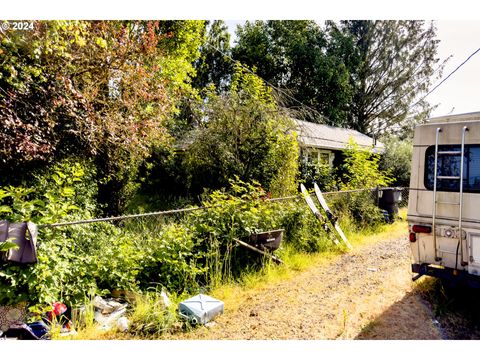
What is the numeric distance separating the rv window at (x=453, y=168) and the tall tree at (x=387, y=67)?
70.1 ft

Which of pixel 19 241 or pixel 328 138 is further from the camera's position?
pixel 328 138

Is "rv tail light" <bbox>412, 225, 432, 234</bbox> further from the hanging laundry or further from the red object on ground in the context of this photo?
the hanging laundry

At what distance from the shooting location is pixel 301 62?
78.0 ft

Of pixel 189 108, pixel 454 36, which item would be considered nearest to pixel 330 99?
pixel 189 108

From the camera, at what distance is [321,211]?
26.2 feet

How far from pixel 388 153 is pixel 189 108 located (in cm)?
1175

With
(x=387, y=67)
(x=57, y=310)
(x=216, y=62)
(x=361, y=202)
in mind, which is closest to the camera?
Answer: (x=57, y=310)

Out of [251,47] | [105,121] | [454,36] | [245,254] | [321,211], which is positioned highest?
[251,47]

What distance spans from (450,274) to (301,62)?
21.9 m

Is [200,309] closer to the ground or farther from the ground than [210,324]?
farther from the ground

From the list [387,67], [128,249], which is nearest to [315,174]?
[128,249]

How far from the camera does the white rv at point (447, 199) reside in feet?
13.2

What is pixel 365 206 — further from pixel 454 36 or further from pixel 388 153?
pixel 388 153

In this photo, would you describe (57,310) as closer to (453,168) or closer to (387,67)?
(453,168)
